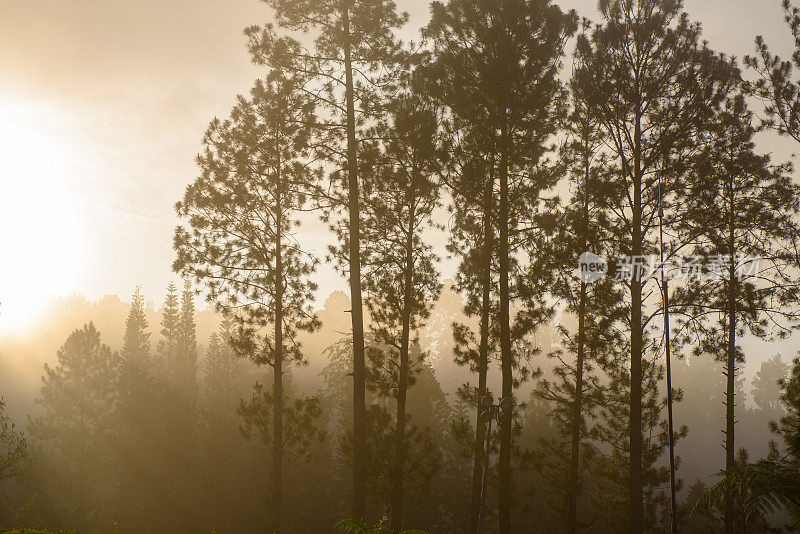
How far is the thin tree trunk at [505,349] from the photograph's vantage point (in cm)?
1116

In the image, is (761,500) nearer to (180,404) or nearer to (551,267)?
(551,267)

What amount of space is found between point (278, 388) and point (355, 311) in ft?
13.7

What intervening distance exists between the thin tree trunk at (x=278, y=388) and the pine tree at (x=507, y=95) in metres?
6.04

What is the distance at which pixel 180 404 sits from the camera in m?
31.1

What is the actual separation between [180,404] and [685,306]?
1226 inches

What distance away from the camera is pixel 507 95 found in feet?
38.6

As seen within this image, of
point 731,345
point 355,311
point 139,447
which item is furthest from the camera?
point 139,447

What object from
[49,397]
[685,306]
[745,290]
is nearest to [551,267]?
[685,306]

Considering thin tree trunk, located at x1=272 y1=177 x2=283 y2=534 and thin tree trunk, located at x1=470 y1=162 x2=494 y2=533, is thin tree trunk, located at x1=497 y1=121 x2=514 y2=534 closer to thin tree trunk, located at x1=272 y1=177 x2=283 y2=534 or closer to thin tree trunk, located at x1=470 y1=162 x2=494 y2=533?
thin tree trunk, located at x1=470 y1=162 x2=494 y2=533

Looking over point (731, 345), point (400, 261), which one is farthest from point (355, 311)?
point (731, 345)

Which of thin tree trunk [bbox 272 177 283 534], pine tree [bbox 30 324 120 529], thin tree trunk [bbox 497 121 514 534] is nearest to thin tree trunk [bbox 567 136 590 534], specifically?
thin tree trunk [bbox 497 121 514 534]

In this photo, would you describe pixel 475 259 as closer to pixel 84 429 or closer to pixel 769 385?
pixel 84 429

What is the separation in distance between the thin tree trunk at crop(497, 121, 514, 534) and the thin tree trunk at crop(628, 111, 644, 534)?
288 centimetres

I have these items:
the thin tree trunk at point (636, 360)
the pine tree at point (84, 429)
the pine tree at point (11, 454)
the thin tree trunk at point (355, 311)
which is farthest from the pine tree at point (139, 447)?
the thin tree trunk at point (636, 360)
